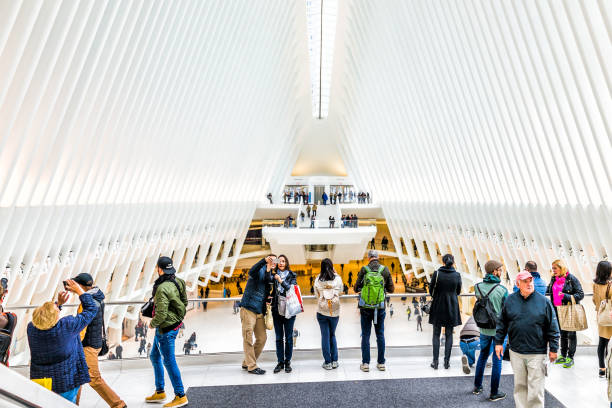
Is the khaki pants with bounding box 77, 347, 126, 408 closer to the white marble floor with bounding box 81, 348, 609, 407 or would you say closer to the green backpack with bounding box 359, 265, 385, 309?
the white marble floor with bounding box 81, 348, 609, 407

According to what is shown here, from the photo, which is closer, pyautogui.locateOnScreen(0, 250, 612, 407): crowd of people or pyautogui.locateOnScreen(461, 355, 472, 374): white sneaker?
pyautogui.locateOnScreen(0, 250, 612, 407): crowd of people

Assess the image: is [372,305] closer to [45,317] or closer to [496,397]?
[496,397]

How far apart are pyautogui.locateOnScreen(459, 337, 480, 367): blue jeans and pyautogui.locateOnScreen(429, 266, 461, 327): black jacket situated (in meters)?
0.22

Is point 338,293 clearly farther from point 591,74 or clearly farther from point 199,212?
point 199,212

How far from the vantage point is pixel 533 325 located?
10.8ft

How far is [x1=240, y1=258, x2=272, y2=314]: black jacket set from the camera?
4.37 metres

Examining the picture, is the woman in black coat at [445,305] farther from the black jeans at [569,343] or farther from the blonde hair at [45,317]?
the blonde hair at [45,317]

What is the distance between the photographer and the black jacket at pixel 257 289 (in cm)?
437

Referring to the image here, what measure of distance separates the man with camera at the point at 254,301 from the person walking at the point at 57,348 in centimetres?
160

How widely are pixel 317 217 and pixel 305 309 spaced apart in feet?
68.9

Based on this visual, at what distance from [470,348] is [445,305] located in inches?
21.5

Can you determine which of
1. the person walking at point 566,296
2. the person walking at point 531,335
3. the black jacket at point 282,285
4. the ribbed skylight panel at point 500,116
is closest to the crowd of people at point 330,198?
the ribbed skylight panel at point 500,116

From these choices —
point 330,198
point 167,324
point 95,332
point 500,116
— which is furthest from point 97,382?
point 330,198

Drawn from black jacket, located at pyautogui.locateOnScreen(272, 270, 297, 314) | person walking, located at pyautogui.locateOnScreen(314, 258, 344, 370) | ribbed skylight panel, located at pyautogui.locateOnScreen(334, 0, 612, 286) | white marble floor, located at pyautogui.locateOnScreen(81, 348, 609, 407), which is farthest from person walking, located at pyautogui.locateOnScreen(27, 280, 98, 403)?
ribbed skylight panel, located at pyautogui.locateOnScreen(334, 0, 612, 286)
